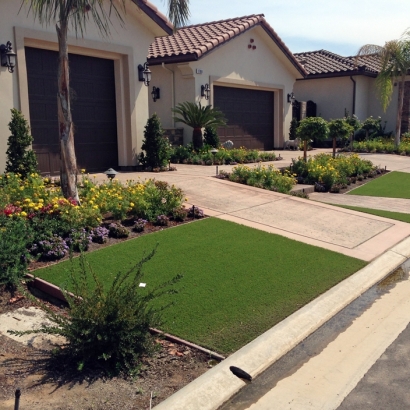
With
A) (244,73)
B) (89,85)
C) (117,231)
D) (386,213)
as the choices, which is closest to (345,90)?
(244,73)

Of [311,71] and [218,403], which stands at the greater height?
[311,71]

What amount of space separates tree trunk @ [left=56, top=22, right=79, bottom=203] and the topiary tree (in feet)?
20.0

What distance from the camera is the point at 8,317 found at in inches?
202

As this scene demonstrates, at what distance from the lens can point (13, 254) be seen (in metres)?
5.65

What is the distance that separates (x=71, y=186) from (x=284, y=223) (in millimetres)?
3688

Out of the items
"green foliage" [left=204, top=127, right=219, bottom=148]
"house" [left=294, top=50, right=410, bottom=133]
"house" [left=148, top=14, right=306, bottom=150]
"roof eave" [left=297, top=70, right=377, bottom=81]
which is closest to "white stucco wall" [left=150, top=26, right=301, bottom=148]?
"house" [left=148, top=14, right=306, bottom=150]

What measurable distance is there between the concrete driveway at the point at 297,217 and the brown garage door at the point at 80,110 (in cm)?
269

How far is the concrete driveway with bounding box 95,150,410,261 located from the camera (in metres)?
8.20

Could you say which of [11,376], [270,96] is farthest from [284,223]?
[270,96]

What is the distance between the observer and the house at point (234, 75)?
1730cm

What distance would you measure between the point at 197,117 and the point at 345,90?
458 inches

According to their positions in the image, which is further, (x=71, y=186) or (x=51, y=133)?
(x=51, y=133)

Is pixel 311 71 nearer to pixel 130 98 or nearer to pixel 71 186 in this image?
pixel 130 98

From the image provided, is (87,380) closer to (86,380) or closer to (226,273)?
(86,380)
